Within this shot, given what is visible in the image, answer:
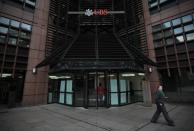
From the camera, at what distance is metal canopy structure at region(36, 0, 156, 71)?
884 cm

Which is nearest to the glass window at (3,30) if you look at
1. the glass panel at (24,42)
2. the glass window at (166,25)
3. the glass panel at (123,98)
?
the glass panel at (24,42)

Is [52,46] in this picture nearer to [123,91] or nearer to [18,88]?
[18,88]

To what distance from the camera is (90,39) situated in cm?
1145

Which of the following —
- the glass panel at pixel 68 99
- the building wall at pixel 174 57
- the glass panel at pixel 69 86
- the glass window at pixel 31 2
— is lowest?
the glass panel at pixel 68 99

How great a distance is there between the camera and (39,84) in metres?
10.8

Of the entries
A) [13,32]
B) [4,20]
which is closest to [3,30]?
[13,32]

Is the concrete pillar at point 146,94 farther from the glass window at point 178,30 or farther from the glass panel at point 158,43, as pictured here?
the glass window at point 178,30

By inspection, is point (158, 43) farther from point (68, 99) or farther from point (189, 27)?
point (68, 99)

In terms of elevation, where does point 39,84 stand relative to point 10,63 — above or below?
below

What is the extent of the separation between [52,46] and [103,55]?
5485mm

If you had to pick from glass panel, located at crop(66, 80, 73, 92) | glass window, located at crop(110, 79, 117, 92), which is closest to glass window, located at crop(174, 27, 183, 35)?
glass window, located at crop(110, 79, 117, 92)

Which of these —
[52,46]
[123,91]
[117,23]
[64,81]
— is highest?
[117,23]

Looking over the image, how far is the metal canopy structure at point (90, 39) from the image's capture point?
884cm

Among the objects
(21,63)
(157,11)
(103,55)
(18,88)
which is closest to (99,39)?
(103,55)
